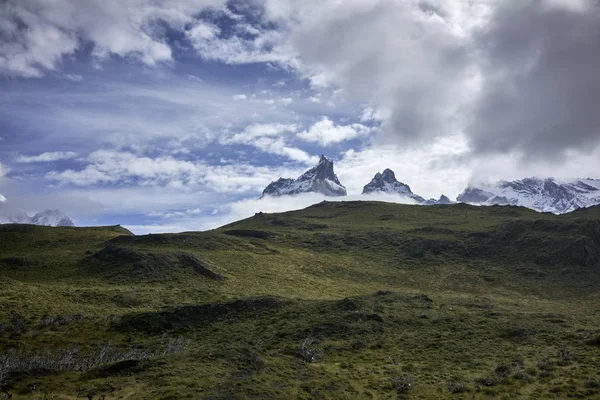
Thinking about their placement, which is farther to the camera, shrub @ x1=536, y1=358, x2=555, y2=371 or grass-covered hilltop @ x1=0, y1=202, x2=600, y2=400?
shrub @ x1=536, y1=358, x2=555, y2=371

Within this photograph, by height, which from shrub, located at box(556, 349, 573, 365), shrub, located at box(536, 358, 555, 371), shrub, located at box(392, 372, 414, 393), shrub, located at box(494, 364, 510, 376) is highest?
shrub, located at box(556, 349, 573, 365)

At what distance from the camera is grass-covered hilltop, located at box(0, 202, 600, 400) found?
25.5 meters

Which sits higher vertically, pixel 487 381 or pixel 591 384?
pixel 591 384

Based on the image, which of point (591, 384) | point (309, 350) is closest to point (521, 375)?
point (591, 384)

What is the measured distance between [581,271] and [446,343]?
57988 millimetres

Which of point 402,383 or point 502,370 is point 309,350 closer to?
point 402,383

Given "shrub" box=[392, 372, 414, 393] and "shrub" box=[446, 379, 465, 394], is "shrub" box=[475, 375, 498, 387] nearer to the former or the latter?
"shrub" box=[446, 379, 465, 394]

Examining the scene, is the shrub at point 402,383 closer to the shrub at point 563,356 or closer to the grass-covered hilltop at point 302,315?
the grass-covered hilltop at point 302,315

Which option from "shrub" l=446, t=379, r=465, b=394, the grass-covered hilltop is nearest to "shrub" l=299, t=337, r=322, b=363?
the grass-covered hilltop

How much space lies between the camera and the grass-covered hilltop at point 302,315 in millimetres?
25547

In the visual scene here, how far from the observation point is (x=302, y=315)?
4609 cm

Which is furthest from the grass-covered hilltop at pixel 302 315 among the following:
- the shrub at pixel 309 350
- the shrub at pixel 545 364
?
the shrub at pixel 309 350

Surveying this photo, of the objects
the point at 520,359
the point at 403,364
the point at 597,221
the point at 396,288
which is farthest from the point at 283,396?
the point at 597,221

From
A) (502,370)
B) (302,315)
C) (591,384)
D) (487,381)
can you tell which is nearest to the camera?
(591,384)
